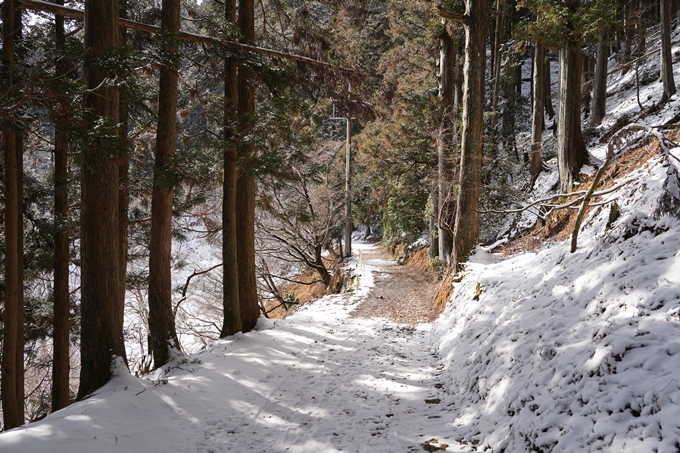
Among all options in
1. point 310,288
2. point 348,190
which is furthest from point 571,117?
point 310,288

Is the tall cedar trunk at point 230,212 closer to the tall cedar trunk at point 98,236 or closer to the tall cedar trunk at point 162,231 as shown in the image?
the tall cedar trunk at point 162,231

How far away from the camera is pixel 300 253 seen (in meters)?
18.0

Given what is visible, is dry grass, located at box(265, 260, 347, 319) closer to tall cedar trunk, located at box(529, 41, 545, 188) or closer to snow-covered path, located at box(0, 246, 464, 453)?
tall cedar trunk, located at box(529, 41, 545, 188)

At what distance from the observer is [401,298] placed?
14.3m

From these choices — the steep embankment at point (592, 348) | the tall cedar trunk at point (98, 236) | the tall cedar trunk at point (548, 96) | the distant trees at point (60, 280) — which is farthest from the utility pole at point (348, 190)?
the steep embankment at point (592, 348)

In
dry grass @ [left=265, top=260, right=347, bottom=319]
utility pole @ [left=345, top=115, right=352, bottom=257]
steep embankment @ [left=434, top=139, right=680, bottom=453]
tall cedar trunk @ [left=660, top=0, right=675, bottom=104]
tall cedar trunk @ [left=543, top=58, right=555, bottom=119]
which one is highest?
tall cedar trunk @ [left=543, top=58, right=555, bottom=119]

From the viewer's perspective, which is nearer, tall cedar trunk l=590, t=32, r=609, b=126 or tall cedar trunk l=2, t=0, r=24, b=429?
tall cedar trunk l=2, t=0, r=24, b=429

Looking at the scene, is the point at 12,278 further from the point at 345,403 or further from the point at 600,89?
the point at 600,89

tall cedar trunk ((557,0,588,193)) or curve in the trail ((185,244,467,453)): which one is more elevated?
tall cedar trunk ((557,0,588,193))

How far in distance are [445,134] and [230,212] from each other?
344 inches

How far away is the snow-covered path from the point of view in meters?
4.21

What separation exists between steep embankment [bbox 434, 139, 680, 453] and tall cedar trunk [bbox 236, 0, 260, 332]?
17.9 feet

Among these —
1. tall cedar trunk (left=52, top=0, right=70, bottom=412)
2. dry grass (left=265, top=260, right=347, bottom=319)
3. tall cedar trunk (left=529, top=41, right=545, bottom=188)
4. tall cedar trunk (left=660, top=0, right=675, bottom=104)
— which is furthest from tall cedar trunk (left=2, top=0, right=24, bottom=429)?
tall cedar trunk (left=660, top=0, right=675, bottom=104)

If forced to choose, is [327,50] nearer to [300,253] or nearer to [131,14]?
[131,14]
